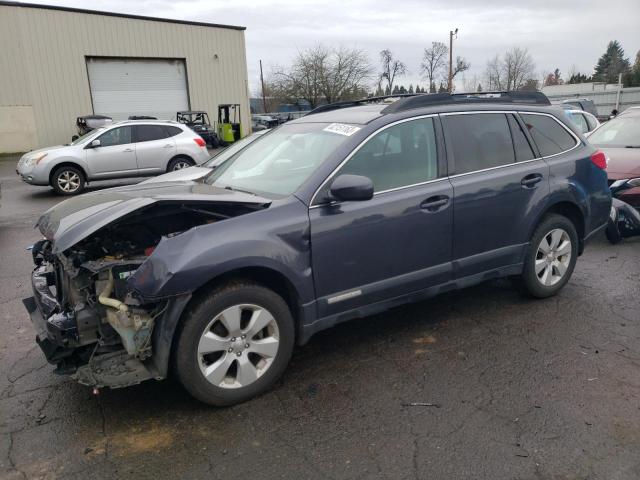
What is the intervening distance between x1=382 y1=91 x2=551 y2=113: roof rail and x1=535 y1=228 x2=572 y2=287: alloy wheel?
1.23m

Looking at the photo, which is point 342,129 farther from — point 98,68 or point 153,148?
point 98,68

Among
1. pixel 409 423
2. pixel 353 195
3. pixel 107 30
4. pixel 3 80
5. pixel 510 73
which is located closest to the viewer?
pixel 409 423

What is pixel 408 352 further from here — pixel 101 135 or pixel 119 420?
pixel 101 135

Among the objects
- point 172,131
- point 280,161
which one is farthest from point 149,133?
point 280,161

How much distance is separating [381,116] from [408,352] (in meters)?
1.75

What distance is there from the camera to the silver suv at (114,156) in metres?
12.2

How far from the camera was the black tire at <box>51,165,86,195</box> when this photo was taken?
12234mm

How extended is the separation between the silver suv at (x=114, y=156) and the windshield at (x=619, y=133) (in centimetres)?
937

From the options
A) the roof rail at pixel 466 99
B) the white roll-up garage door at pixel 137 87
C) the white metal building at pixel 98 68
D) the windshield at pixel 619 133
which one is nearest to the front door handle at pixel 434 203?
the roof rail at pixel 466 99

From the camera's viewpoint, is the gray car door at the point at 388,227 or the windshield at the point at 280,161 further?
the windshield at the point at 280,161

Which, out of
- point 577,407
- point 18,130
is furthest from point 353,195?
point 18,130

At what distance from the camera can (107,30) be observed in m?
26.2

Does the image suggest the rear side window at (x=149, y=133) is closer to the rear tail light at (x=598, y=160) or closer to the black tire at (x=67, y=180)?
the black tire at (x=67, y=180)

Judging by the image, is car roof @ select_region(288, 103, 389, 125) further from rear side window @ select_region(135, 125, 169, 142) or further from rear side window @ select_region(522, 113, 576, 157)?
rear side window @ select_region(135, 125, 169, 142)
